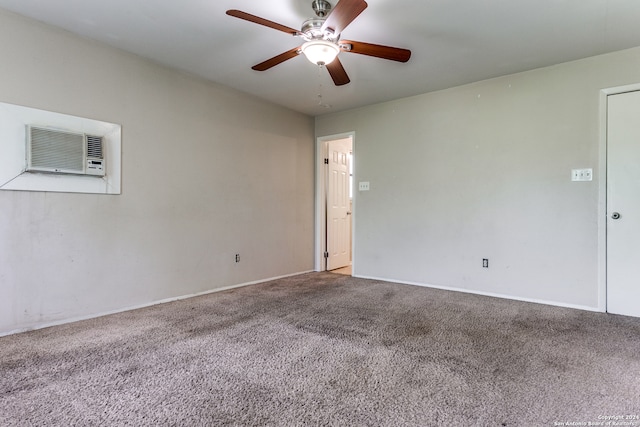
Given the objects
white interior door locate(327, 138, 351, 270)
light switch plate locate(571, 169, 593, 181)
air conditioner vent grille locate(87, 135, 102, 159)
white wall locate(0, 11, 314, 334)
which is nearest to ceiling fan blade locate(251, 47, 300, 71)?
white wall locate(0, 11, 314, 334)

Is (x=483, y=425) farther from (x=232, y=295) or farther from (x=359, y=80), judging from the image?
(x=359, y=80)

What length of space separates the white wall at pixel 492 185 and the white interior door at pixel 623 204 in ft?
0.35

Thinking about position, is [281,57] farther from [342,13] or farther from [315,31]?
[342,13]

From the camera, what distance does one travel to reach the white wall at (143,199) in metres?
2.51

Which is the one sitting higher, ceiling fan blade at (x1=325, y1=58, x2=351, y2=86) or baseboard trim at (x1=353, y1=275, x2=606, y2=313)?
ceiling fan blade at (x1=325, y1=58, x2=351, y2=86)

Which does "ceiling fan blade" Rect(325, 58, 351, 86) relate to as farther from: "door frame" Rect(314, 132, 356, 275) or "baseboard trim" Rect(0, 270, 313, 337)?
"baseboard trim" Rect(0, 270, 313, 337)

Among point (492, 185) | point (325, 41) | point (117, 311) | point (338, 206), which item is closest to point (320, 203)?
point (338, 206)

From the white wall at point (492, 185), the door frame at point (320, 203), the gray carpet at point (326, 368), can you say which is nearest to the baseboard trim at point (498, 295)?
the white wall at point (492, 185)

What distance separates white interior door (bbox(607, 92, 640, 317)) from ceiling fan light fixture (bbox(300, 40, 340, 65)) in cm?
→ 272

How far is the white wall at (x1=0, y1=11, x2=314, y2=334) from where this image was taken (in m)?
2.51

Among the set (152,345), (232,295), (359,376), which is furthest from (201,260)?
(359,376)

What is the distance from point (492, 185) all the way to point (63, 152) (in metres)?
4.11

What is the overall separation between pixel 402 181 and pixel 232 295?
99.4 inches

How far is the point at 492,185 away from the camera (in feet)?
11.9
